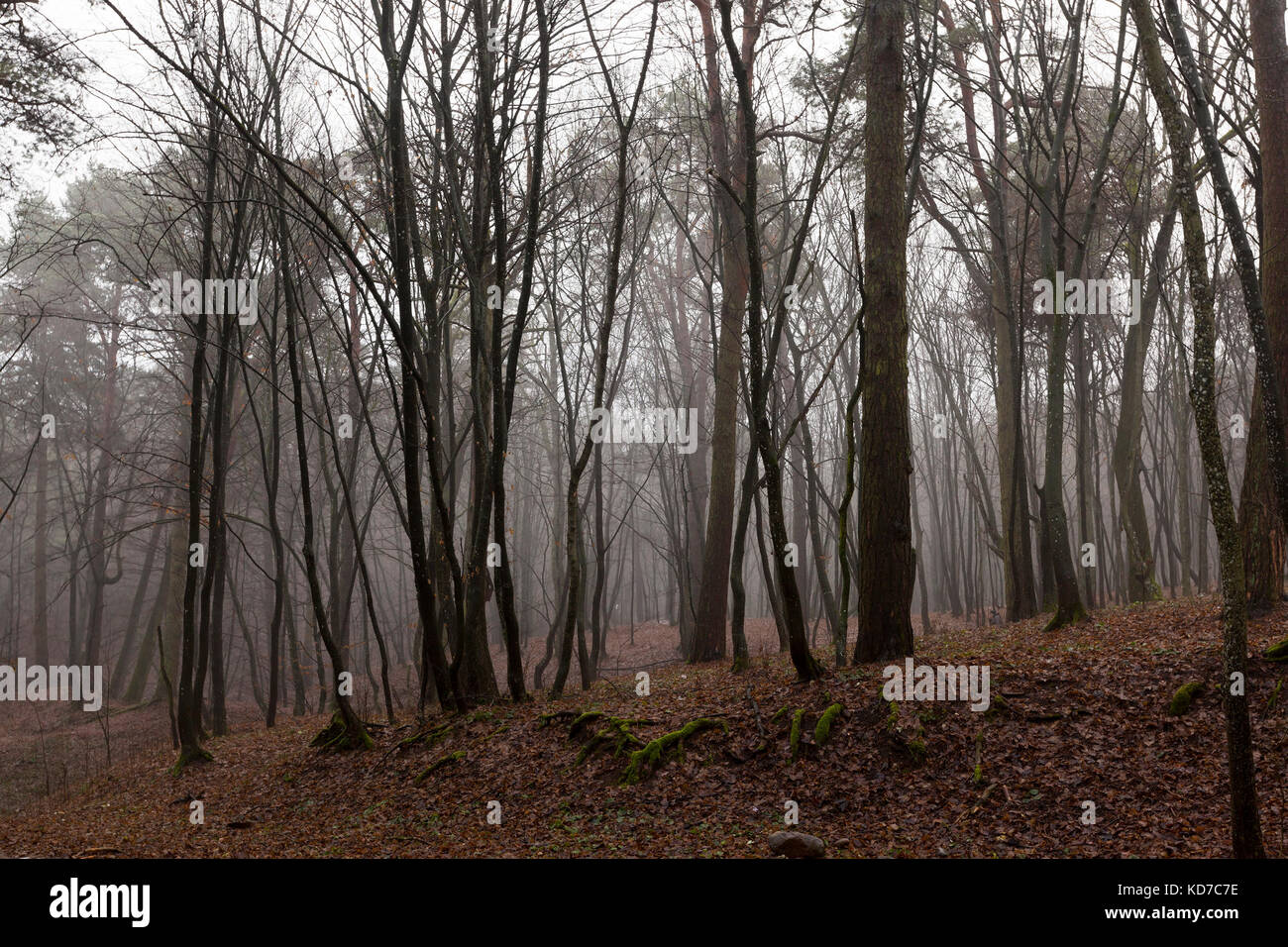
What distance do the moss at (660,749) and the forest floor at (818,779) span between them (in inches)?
1.7

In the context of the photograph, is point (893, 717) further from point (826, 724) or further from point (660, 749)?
point (660, 749)

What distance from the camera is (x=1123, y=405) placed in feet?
33.8

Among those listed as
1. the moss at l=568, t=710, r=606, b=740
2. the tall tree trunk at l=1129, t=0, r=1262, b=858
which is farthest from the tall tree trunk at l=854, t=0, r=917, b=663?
the tall tree trunk at l=1129, t=0, r=1262, b=858

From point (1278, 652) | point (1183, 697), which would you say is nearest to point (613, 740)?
point (1183, 697)

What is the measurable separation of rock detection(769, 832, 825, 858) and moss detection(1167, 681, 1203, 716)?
2.29 m

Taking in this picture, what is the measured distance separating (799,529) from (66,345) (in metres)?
18.1

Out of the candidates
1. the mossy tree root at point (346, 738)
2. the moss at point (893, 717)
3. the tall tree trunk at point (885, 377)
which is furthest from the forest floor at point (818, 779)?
the tall tree trunk at point (885, 377)

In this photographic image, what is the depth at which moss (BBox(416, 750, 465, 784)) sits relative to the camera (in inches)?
242

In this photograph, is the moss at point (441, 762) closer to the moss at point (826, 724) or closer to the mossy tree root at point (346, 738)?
the mossy tree root at point (346, 738)

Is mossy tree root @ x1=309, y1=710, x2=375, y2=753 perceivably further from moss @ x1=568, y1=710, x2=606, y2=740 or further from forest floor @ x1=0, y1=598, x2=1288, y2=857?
moss @ x1=568, y1=710, x2=606, y2=740

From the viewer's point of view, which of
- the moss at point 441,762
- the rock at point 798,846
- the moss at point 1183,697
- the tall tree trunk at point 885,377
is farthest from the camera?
the tall tree trunk at point 885,377

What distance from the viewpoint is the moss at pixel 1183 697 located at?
4707 millimetres
